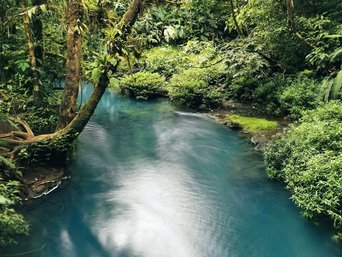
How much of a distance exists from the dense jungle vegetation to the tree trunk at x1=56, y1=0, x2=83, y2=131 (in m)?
0.02

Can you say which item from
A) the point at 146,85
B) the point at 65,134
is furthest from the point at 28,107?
the point at 146,85

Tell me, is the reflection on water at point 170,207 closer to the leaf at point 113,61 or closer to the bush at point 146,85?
the leaf at point 113,61

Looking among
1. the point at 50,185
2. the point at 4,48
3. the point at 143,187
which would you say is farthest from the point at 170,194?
the point at 4,48

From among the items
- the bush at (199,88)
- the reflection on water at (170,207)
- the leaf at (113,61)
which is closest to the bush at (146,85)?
the bush at (199,88)

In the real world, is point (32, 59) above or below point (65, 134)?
above

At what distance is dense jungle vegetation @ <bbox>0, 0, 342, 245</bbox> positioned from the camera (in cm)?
572

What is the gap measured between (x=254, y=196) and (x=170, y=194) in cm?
153

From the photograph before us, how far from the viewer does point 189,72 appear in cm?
1243

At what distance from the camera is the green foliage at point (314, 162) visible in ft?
17.4

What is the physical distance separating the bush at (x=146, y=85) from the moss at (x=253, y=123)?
3685mm

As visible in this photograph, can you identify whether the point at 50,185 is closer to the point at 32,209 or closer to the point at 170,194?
the point at 32,209

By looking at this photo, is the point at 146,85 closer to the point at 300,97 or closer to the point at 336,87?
the point at 300,97

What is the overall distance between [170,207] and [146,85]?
25.3 ft

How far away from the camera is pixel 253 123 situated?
10.1m
